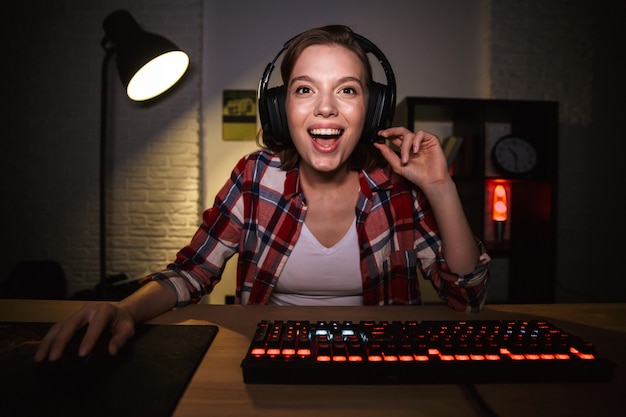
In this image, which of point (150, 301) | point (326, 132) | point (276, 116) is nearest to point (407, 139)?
point (326, 132)

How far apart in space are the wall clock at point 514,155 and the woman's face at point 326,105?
1855 millimetres

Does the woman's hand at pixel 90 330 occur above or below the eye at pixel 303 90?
below

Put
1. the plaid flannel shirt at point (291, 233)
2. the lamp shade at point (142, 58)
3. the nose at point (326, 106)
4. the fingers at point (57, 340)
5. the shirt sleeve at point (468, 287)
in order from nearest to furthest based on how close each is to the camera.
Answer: the fingers at point (57, 340), the shirt sleeve at point (468, 287), the nose at point (326, 106), the plaid flannel shirt at point (291, 233), the lamp shade at point (142, 58)

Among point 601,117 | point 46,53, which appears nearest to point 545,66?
point 601,117

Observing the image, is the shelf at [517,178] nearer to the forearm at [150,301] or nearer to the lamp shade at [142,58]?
the lamp shade at [142,58]

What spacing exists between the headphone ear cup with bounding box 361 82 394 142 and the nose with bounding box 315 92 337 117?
0.10 m

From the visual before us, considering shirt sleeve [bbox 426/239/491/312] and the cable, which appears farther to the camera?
shirt sleeve [bbox 426/239/491/312]

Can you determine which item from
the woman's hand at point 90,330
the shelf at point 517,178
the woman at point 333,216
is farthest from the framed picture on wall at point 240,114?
the woman's hand at point 90,330

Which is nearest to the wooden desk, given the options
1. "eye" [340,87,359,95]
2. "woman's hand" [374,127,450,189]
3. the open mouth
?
"woman's hand" [374,127,450,189]

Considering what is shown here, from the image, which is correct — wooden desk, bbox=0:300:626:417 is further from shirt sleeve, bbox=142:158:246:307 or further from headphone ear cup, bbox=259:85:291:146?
headphone ear cup, bbox=259:85:291:146

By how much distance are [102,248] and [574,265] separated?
3254mm

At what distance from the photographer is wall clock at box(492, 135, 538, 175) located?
8.25 ft

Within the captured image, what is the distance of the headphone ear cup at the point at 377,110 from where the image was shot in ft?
3.32

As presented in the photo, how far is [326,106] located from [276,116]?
0.47 feet
